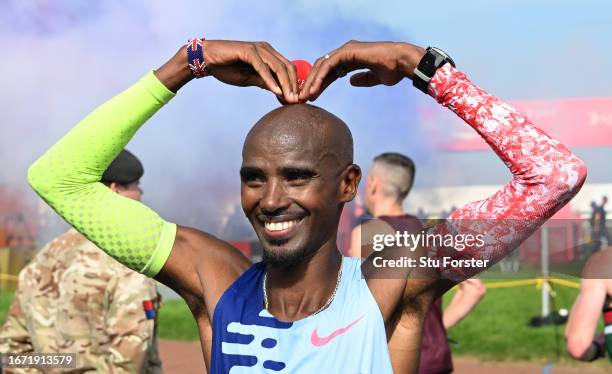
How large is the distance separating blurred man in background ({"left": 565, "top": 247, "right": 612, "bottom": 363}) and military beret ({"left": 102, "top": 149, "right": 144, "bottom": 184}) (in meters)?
2.44

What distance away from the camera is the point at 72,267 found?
4.59 metres

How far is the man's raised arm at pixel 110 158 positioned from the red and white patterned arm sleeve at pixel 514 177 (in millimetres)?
635

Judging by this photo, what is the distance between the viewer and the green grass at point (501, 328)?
11.5m

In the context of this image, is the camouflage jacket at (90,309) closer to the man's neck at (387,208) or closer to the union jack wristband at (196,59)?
the man's neck at (387,208)

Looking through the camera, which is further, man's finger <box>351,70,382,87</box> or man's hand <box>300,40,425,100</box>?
man's finger <box>351,70,382,87</box>

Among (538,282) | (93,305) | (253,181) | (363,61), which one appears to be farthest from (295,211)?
(538,282)

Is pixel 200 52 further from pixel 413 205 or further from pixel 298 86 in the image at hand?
pixel 413 205

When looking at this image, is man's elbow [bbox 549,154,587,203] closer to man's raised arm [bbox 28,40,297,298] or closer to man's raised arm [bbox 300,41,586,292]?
man's raised arm [bbox 300,41,586,292]

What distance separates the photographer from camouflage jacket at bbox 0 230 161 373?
444cm

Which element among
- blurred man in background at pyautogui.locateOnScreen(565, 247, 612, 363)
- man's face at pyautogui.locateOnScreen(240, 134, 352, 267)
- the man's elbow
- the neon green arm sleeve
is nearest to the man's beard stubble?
man's face at pyautogui.locateOnScreen(240, 134, 352, 267)

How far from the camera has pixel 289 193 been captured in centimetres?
253

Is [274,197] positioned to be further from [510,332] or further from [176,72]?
[510,332]

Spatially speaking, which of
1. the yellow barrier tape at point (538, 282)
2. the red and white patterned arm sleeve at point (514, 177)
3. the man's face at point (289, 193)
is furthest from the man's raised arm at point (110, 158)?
the yellow barrier tape at point (538, 282)

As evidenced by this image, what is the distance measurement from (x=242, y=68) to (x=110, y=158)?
1.75 ft
